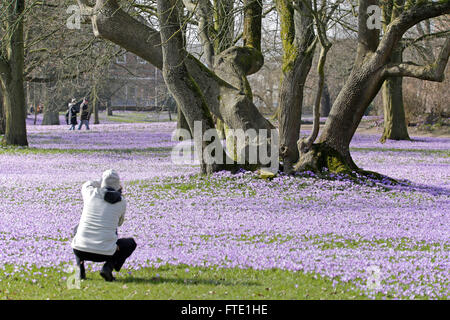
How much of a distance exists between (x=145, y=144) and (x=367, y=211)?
70.6 feet

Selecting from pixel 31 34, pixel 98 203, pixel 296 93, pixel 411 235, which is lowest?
pixel 411 235

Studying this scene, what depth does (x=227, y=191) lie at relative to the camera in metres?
14.2

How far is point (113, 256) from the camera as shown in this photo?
21.9 feet

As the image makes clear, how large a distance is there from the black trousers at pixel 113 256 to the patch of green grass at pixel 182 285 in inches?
7.0

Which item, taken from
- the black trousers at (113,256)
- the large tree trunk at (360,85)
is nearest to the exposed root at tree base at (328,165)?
the large tree trunk at (360,85)

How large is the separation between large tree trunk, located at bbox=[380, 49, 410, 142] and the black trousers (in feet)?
86.5

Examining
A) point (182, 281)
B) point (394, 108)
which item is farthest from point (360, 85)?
point (394, 108)

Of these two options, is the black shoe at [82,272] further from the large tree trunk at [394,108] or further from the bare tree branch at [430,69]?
the large tree trunk at [394,108]

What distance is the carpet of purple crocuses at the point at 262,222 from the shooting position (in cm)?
761

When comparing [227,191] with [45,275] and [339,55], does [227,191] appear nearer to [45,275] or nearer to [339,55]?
[45,275]

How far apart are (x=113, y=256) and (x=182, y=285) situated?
0.80 metres

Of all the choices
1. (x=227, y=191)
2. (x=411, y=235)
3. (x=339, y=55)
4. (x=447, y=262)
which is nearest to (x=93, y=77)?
(x=227, y=191)

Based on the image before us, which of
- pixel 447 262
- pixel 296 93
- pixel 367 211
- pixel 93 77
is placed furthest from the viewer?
pixel 93 77

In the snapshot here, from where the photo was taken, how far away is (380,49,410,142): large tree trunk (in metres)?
31.6
